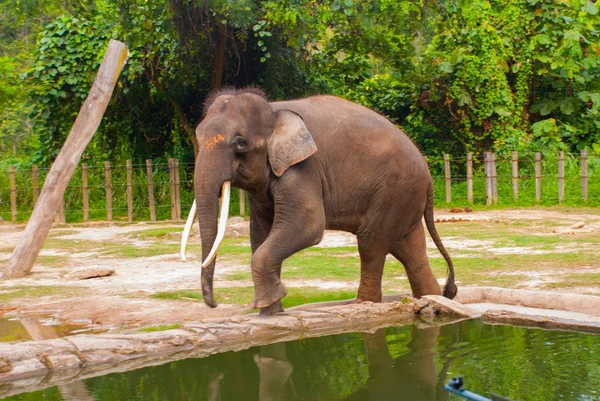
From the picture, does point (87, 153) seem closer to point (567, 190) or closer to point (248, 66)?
point (248, 66)

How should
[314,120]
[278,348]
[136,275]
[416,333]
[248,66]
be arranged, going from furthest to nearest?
[248,66]
[136,275]
[314,120]
[416,333]
[278,348]

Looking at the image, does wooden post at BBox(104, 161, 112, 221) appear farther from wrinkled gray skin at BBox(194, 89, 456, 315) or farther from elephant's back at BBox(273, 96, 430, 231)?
elephant's back at BBox(273, 96, 430, 231)

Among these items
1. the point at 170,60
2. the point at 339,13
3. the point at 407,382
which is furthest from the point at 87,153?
the point at 407,382

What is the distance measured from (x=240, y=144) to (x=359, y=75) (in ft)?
52.6

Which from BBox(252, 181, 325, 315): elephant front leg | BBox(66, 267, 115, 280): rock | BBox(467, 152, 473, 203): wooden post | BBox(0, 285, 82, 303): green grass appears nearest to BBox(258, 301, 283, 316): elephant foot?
BBox(252, 181, 325, 315): elephant front leg

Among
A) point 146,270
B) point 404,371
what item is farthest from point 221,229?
point 146,270

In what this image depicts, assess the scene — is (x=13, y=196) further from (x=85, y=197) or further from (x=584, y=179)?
(x=584, y=179)

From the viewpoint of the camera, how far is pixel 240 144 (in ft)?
20.1

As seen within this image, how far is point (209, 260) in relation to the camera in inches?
226

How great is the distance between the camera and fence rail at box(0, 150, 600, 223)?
57.1 ft

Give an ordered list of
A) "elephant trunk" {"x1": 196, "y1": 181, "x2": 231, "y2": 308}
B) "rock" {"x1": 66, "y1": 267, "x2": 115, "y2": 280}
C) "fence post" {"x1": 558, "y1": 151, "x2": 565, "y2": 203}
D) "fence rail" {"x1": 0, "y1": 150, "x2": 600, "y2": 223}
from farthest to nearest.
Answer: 1. "fence rail" {"x1": 0, "y1": 150, "x2": 600, "y2": 223}
2. "fence post" {"x1": 558, "y1": 151, "x2": 565, "y2": 203}
3. "rock" {"x1": 66, "y1": 267, "x2": 115, "y2": 280}
4. "elephant trunk" {"x1": 196, "y1": 181, "x2": 231, "y2": 308}

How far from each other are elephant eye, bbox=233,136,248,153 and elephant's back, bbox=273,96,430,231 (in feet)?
1.95

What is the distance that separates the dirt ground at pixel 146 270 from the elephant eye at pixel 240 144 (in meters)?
1.44

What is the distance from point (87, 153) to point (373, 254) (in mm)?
14731
